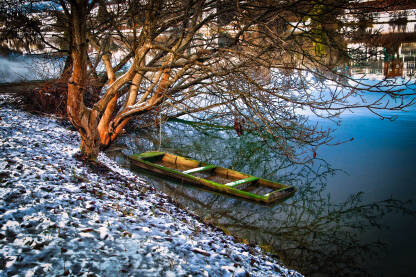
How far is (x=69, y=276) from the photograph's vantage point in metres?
2.97

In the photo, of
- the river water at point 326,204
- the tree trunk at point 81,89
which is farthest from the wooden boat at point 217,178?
the tree trunk at point 81,89

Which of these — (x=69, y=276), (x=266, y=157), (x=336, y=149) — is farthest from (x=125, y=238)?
(x=336, y=149)

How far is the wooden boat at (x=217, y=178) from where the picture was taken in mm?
8008

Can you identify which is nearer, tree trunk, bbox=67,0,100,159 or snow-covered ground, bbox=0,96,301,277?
snow-covered ground, bbox=0,96,301,277

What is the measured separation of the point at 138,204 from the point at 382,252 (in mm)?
4575

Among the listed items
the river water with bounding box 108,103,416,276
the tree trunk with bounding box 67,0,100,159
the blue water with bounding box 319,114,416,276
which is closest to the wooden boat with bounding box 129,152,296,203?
the river water with bounding box 108,103,416,276

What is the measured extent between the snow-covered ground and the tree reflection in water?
118cm

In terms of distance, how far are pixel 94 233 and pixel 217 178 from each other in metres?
5.91

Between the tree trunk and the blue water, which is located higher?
the tree trunk

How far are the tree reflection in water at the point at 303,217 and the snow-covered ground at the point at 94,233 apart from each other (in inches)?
46.6

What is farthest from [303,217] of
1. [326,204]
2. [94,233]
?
[94,233]

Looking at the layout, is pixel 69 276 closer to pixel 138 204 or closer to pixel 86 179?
pixel 138 204

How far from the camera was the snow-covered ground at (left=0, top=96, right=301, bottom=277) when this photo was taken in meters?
3.22

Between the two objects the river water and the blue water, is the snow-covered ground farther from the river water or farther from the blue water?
the blue water
